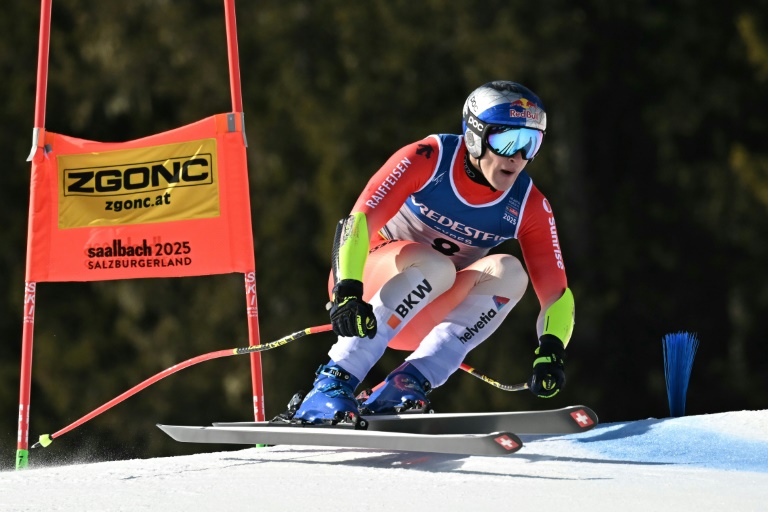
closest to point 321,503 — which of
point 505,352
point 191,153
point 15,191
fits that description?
point 191,153

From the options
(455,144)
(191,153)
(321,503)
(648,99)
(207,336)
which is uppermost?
(648,99)

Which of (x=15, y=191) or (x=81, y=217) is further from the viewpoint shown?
(x=15, y=191)

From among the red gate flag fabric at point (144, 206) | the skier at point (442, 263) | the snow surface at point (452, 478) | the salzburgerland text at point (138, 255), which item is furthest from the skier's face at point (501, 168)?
the salzburgerland text at point (138, 255)

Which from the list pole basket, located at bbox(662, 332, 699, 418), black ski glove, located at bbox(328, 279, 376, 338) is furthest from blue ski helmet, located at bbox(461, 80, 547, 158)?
pole basket, located at bbox(662, 332, 699, 418)

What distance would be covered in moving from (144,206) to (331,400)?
63.7 inches

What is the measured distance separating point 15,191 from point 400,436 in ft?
39.9

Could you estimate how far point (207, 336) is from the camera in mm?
14430

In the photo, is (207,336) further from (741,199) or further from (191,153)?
(191,153)

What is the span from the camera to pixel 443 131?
40.9ft

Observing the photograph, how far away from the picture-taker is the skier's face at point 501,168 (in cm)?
467

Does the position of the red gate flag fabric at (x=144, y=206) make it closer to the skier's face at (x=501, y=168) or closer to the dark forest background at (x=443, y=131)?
the skier's face at (x=501, y=168)

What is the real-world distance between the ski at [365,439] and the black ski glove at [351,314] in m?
0.33

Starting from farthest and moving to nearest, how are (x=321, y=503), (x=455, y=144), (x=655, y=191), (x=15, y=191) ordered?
1. (x=15, y=191)
2. (x=655, y=191)
3. (x=455, y=144)
4. (x=321, y=503)

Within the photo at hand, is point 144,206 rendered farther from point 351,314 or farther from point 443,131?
point 443,131
